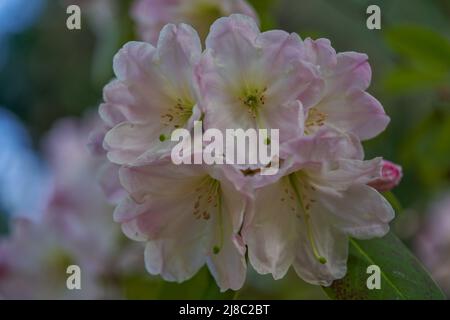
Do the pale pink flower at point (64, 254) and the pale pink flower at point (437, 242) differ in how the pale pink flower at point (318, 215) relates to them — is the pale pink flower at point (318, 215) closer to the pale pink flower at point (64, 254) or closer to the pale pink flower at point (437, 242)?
the pale pink flower at point (64, 254)

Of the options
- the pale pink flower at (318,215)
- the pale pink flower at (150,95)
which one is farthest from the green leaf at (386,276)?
the pale pink flower at (150,95)

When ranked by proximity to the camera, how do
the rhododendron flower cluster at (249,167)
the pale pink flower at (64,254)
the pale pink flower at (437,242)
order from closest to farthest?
the rhododendron flower cluster at (249,167), the pale pink flower at (64,254), the pale pink flower at (437,242)

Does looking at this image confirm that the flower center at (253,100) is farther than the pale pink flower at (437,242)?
No

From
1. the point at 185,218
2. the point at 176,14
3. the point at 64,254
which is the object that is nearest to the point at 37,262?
the point at 64,254

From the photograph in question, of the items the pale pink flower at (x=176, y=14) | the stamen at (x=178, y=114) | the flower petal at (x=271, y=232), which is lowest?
the flower petal at (x=271, y=232)

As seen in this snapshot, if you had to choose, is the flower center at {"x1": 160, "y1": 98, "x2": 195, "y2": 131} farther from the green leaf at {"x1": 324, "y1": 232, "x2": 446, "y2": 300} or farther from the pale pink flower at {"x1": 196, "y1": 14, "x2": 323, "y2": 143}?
the green leaf at {"x1": 324, "y1": 232, "x2": 446, "y2": 300}

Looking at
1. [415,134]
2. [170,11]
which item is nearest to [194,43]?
[170,11]
